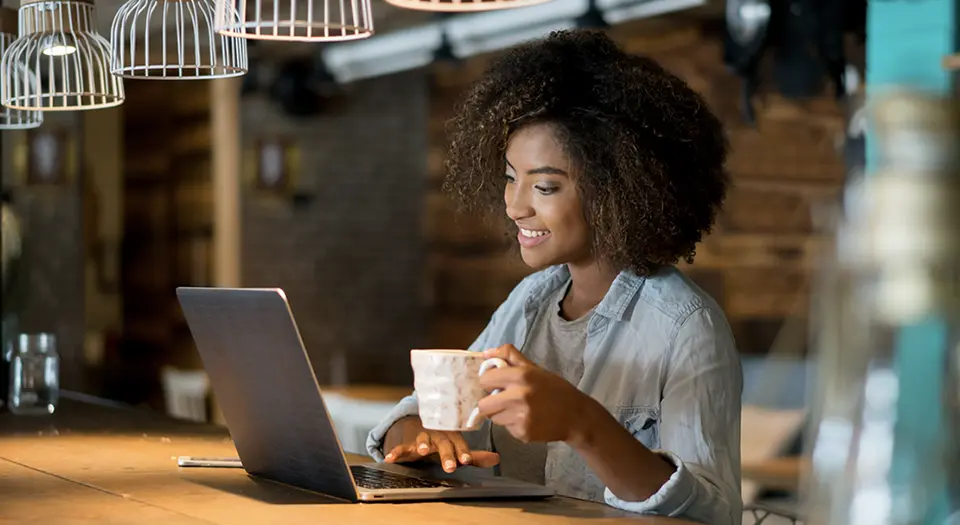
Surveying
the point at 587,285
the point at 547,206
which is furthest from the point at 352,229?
the point at 547,206

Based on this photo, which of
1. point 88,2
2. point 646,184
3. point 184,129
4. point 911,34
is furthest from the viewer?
point 184,129

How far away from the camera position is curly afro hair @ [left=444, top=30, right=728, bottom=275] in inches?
77.1

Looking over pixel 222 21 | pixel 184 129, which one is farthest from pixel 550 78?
pixel 184 129

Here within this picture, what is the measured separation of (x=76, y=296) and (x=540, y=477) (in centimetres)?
558

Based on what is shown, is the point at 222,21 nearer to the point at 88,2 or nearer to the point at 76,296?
the point at 88,2

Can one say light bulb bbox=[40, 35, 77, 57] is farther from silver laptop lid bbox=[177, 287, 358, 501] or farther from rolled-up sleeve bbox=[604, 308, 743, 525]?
rolled-up sleeve bbox=[604, 308, 743, 525]

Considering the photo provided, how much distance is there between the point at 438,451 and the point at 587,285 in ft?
1.45

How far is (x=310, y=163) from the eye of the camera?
821 cm

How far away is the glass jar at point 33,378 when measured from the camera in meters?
2.69

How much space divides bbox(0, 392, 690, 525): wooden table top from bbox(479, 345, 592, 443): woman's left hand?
0.11 metres


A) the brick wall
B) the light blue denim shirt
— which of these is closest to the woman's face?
the light blue denim shirt

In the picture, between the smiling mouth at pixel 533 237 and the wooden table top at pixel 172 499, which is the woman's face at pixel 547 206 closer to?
the smiling mouth at pixel 533 237

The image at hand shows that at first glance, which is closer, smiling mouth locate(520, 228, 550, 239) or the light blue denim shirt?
the light blue denim shirt

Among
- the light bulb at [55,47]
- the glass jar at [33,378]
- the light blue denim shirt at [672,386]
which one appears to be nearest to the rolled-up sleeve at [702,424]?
the light blue denim shirt at [672,386]
